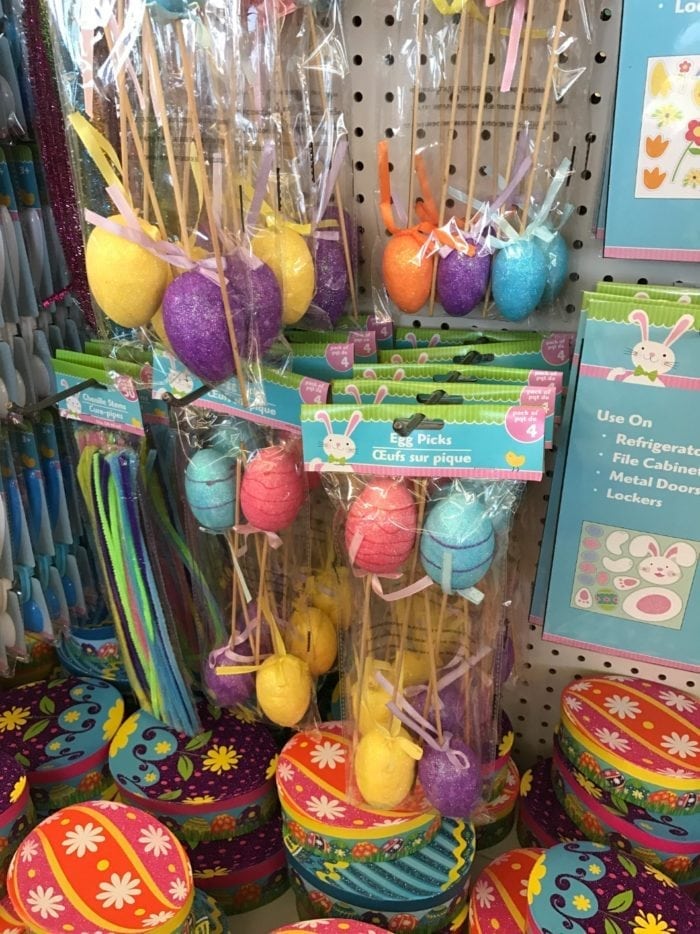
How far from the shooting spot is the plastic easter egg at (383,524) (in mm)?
872

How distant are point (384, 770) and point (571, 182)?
78cm

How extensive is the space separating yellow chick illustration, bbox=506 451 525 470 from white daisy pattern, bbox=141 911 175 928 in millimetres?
662

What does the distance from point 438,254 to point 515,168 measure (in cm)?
14

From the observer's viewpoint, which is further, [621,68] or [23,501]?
[23,501]

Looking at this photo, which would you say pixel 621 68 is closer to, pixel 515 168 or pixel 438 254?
pixel 515 168

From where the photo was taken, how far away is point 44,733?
125cm

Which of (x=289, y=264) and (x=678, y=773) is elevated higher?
(x=289, y=264)

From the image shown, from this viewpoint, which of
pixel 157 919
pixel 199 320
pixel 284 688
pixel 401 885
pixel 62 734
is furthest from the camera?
pixel 62 734

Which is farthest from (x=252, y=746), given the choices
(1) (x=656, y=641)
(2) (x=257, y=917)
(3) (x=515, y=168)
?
(3) (x=515, y=168)

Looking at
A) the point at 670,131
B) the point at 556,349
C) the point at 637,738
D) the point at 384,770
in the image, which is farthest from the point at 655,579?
the point at 670,131

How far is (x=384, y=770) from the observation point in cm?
99

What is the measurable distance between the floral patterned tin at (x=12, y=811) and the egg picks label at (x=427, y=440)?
647 mm

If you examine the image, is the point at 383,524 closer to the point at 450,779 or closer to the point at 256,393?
the point at 256,393

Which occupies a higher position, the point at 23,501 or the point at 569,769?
the point at 23,501
